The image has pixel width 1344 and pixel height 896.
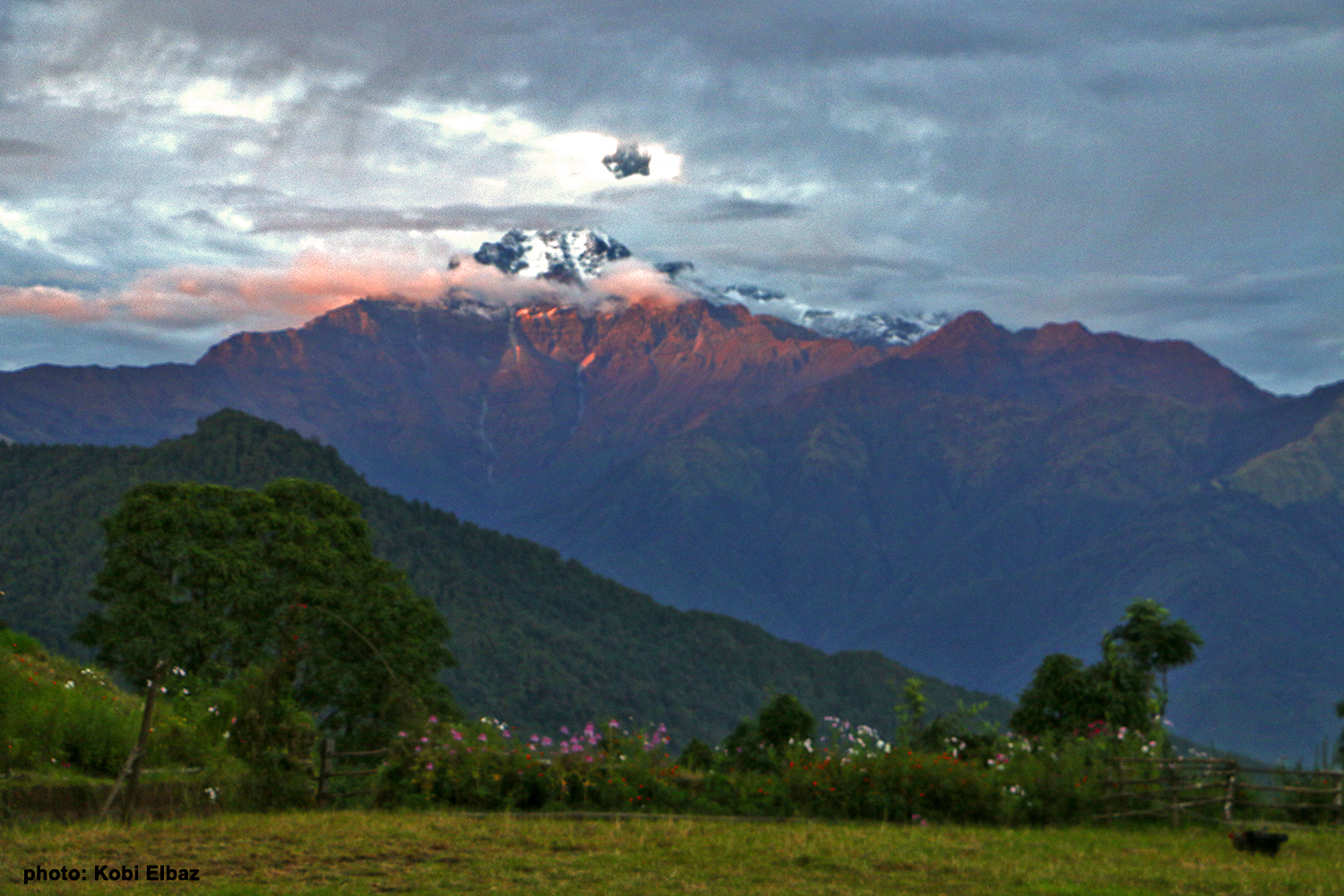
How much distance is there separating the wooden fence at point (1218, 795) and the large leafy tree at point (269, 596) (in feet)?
58.5

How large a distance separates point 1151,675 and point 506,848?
24.7 metres

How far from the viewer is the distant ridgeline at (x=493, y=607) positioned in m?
126

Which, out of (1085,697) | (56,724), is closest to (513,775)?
(56,724)

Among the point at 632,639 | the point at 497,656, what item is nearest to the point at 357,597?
the point at 497,656

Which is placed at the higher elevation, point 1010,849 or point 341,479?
point 341,479

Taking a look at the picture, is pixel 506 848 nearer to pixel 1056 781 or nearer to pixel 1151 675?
pixel 1056 781

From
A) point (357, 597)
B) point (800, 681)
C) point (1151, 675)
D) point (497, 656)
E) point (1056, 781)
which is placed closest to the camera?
point (1056, 781)

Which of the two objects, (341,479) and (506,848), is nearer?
(506,848)

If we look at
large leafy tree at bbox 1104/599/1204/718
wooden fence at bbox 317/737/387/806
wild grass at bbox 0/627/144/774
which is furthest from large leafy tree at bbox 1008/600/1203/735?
wild grass at bbox 0/627/144/774

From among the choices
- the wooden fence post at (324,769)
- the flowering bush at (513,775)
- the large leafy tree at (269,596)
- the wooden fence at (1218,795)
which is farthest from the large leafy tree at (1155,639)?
the wooden fence post at (324,769)

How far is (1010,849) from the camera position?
1530cm

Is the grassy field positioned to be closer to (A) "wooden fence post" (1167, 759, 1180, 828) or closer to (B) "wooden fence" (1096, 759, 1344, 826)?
(A) "wooden fence post" (1167, 759, 1180, 828)

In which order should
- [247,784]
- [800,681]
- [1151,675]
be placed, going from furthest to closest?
[800,681], [1151,675], [247,784]

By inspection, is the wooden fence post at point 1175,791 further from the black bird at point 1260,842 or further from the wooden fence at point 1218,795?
the black bird at point 1260,842
